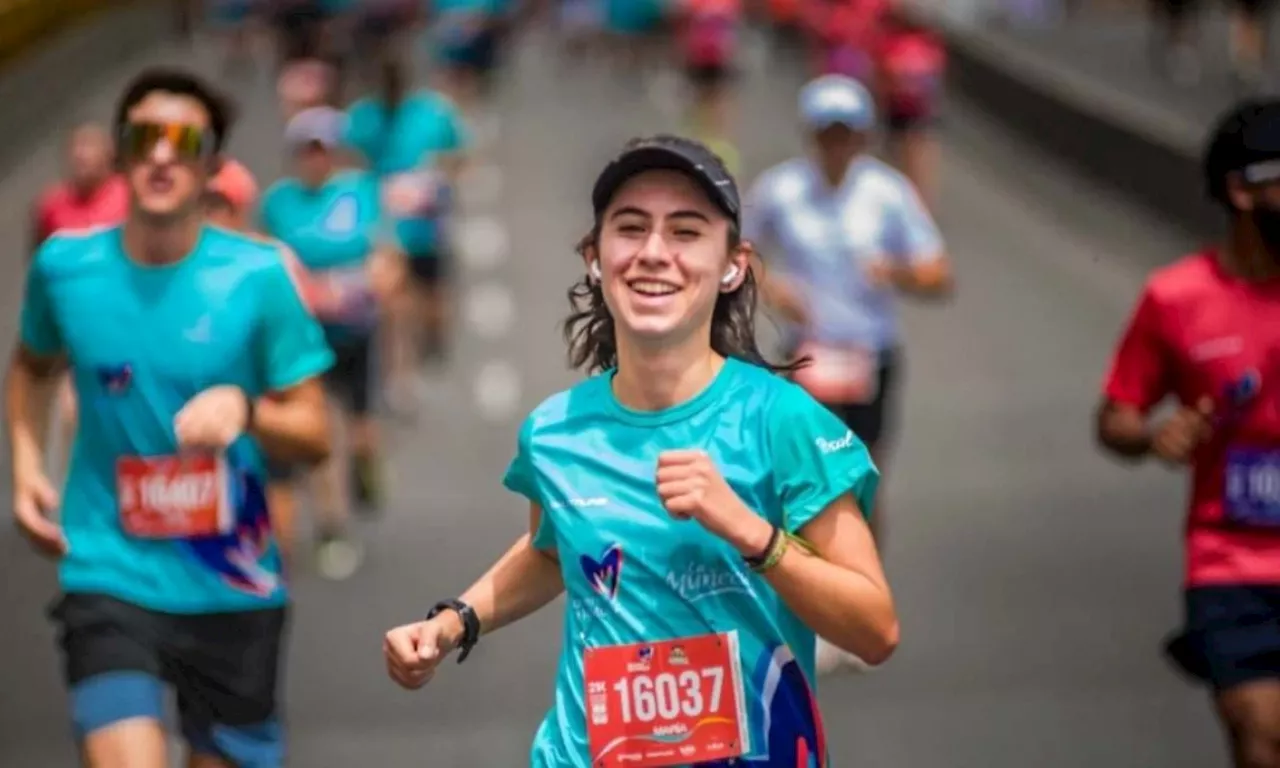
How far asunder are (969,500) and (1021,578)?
1.82 m

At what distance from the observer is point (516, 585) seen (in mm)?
4660

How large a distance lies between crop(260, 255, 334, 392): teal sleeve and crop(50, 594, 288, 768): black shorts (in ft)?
1.82

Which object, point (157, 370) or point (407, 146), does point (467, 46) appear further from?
point (157, 370)

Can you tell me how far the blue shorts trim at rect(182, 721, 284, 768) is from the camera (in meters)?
5.84

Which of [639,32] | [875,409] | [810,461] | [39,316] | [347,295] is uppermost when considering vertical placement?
[639,32]

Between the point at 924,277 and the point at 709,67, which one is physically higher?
the point at 709,67

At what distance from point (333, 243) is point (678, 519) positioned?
704 centimetres

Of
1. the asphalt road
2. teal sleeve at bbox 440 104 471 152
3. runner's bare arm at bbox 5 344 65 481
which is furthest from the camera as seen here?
teal sleeve at bbox 440 104 471 152

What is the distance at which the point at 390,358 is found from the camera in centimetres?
1568

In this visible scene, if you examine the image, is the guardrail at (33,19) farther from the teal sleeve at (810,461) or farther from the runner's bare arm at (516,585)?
the teal sleeve at (810,461)

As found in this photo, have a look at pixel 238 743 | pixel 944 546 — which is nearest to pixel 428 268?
pixel 944 546

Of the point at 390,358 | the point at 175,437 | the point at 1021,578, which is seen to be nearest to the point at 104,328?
the point at 175,437

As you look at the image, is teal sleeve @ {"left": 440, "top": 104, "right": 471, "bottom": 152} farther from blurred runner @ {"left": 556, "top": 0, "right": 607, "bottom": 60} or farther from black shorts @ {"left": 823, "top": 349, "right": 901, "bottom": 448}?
blurred runner @ {"left": 556, "top": 0, "right": 607, "bottom": 60}

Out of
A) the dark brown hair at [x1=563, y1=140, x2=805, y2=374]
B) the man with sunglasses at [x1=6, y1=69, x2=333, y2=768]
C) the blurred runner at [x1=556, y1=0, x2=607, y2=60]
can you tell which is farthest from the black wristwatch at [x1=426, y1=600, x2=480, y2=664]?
the blurred runner at [x1=556, y1=0, x2=607, y2=60]
